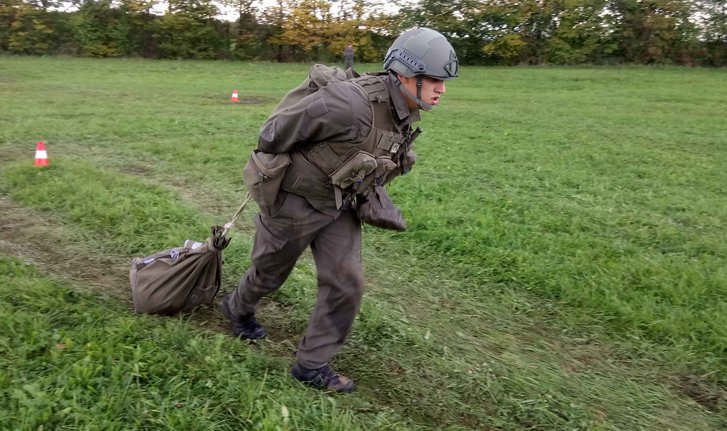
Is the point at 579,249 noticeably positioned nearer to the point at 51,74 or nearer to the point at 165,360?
the point at 165,360

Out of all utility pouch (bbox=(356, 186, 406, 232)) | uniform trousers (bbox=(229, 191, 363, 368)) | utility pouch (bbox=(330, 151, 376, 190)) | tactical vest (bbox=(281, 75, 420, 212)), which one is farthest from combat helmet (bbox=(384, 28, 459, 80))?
uniform trousers (bbox=(229, 191, 363, 368))

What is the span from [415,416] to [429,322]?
1.13 m

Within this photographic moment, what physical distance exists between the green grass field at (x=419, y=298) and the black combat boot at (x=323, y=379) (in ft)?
0.23

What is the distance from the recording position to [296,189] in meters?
3.28

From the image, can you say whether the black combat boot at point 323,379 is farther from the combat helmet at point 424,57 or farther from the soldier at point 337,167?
the combat helmet at point 424,57

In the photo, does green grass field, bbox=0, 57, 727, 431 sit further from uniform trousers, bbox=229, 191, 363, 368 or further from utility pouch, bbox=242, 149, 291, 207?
utility pouch, bbox=242, 149, 291, 207

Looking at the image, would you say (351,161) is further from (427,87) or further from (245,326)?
(245,326)

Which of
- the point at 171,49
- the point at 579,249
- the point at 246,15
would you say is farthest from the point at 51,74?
the point at 579,249

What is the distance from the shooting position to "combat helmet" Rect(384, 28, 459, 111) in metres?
3.11

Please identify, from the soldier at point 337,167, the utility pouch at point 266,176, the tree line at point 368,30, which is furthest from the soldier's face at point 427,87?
the tree line at point 368,30

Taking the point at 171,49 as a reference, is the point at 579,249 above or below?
below

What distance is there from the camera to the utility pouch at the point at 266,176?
3195 mm

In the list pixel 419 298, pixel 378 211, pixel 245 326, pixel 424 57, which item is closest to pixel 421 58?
pixel 424 57

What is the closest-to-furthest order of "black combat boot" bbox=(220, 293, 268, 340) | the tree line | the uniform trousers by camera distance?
the uniform trousers < "black combat boot" bbox=(220, 293, 268, 340) < the tree line
